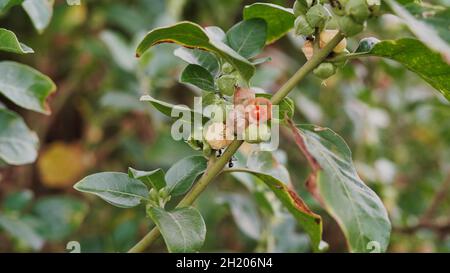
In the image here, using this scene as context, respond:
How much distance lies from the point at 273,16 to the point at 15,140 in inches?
17.2

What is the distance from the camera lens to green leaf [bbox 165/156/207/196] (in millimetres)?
758

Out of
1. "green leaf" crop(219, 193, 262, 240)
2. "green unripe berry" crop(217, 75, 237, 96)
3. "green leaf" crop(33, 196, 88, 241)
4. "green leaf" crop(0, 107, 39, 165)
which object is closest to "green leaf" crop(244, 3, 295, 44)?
"green unripe berry" crop(217, 75, 237, 96)

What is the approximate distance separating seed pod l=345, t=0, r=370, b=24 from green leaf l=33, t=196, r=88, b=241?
0.97 meters

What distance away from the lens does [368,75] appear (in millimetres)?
2084

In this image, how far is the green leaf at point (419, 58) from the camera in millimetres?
641

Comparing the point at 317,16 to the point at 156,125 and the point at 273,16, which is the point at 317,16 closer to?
the point at 273,16

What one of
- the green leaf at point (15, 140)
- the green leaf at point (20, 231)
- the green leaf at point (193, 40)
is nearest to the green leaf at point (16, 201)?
the green leaf at point (20, 231)

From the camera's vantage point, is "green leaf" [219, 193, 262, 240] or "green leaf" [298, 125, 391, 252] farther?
"green leaf" [219, 193, 262, 240]

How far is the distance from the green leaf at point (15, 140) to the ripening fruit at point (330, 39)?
0.47m

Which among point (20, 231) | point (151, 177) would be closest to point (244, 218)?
point (20, 231)

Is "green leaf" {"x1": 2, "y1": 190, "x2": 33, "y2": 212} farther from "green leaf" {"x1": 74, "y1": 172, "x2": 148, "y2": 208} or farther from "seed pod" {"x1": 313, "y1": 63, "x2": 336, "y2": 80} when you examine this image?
"seed pod" {"x1": 313, "y1": 63, "x2": 336, "y2": 80}
